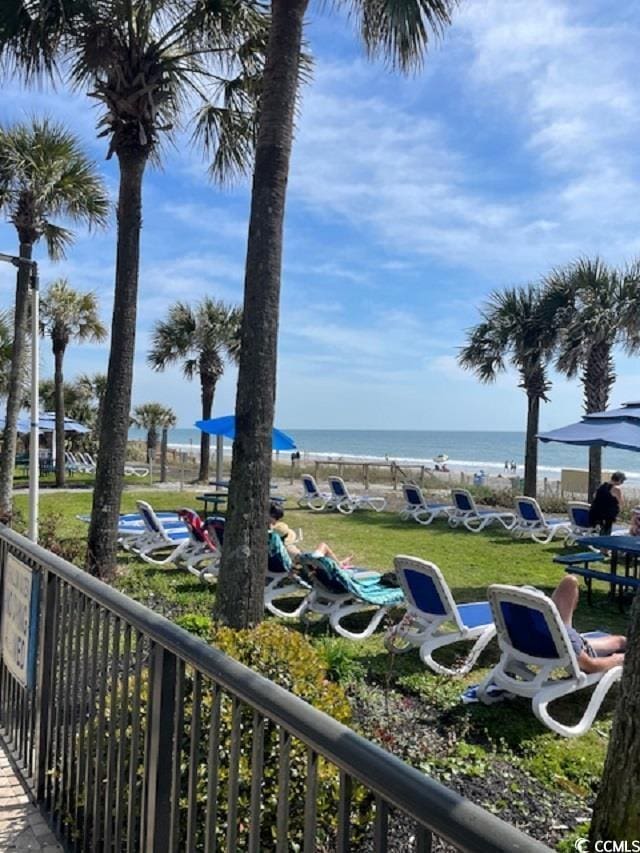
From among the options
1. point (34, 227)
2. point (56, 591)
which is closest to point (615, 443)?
point (56, 591)

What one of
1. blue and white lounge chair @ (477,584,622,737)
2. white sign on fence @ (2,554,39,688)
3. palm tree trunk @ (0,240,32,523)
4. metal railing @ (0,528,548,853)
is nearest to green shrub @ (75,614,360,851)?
metal railing @ (0,528,548,853)

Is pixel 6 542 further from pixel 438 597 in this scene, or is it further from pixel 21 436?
pixel 21 436

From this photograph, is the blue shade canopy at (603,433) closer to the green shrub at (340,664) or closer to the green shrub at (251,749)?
the green shrub at (340,664)

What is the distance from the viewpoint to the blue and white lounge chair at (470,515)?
15097 mm

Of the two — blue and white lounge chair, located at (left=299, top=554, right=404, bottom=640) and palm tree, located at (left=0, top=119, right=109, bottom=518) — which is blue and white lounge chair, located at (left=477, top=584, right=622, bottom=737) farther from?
palm tree, located at (left=0, top=119, right=109, bottom=518)

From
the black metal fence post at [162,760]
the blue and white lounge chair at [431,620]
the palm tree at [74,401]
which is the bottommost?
the blue and white lounge chair at [431,620]

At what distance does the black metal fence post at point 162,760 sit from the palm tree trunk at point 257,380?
9.43 feet

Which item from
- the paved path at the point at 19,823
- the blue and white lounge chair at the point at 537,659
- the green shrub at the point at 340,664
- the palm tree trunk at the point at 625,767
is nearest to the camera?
the palm tree trunk at the point at 625,767

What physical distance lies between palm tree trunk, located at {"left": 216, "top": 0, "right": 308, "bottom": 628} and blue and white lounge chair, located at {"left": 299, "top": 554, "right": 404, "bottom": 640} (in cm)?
183

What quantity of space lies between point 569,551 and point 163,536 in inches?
287

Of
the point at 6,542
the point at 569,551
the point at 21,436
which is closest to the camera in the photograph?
the point at 6,542

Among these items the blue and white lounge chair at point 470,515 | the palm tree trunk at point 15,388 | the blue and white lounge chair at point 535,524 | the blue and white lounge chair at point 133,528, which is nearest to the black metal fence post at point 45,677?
the blue and white lounge chair at point 133,528

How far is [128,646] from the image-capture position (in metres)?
2.33

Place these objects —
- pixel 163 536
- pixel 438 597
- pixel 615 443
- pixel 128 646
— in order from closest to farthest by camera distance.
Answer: pixel 128 646 < pixel 438 597 < pixel 615 443 < pixel 163 536
